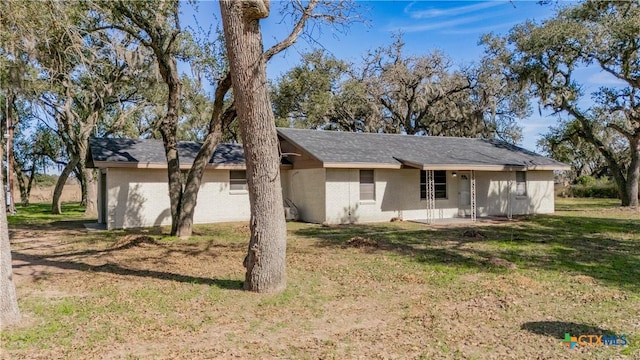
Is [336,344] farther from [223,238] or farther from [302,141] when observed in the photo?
[302,141]

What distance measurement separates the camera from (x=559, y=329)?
4.66m

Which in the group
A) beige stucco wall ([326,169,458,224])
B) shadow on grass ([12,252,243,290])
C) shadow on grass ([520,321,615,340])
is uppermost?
beige stucco wall ([326,169,458,224])

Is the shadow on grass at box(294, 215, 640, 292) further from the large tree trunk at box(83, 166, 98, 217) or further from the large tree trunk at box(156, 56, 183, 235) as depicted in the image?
the large tree trunk at box(83, 166, 98, 217)

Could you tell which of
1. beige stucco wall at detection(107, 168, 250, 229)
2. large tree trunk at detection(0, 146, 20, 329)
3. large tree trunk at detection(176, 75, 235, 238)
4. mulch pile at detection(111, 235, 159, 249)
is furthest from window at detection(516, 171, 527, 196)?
large tree trunk at detection(0, 146, 20, 329)

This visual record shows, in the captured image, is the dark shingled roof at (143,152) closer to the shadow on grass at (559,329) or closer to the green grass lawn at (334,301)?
the green grass lawn at (334,301)

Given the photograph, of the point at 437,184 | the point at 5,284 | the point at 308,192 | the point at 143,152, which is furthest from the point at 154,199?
the point at 437,184

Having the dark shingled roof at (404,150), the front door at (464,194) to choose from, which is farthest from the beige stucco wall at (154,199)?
the front door at (464,194)

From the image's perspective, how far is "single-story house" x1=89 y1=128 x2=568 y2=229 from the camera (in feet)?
48.7

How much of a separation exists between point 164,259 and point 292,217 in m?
8.31

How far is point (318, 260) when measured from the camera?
28.4 ft

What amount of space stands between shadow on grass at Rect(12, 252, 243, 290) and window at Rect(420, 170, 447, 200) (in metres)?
11.8

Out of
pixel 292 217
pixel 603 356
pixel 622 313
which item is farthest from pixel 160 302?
pixel 292 217

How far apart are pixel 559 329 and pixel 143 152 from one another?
47.8ft

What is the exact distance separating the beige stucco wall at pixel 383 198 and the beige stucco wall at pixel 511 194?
156cm
